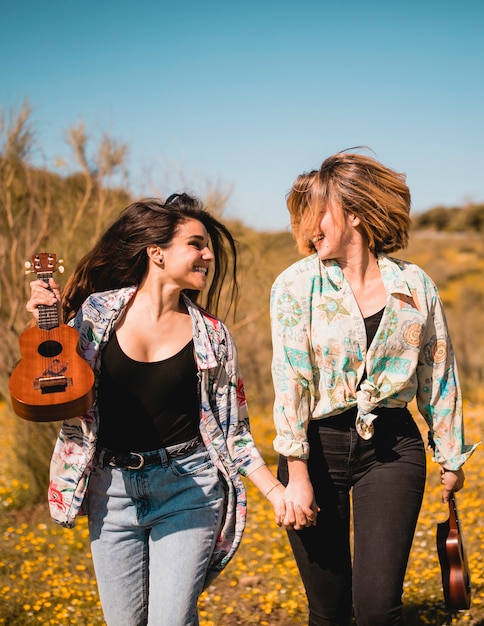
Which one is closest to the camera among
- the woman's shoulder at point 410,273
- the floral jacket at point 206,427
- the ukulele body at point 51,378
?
the ukulele body at point 51,378

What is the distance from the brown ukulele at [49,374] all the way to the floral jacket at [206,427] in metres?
0.13

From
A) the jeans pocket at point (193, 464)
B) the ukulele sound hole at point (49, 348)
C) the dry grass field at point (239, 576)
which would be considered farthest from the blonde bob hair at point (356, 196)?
the dry grass field at point (239, 576)

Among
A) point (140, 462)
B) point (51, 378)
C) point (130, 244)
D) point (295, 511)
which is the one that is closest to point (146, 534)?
point (140, 462)

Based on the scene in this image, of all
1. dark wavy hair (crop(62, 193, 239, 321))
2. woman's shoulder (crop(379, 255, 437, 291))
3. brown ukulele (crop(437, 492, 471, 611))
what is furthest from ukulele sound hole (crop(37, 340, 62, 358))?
brown ukulele (crop(437, 492, 471, 611))

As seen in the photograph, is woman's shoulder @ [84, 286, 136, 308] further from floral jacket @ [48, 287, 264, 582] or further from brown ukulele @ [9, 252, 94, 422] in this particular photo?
brown ukulele @ [9, 252, 94, 422]

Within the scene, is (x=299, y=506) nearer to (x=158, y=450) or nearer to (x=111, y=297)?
(x=158, y=450)

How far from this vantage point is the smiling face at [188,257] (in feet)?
9.35

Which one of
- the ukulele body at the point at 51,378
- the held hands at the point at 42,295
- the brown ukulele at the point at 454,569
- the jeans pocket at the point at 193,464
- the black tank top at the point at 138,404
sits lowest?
the brown ukulele at the point at 454,569

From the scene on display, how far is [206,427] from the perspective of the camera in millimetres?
2748

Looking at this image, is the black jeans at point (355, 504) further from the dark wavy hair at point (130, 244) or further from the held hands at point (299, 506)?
the dark wavy hair at point (130, 244)

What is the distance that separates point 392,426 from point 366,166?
102 centimetres

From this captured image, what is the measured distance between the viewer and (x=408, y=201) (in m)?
2.84

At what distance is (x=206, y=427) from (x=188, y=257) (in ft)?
2.26

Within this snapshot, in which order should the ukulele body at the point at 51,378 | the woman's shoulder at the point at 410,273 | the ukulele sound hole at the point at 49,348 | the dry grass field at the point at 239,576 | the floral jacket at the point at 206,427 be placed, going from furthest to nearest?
the dry grass field at the point at 239,576 < the woman's shoulder at the point at 410,273 < the floral jacket at the point at 206,427 < the ukulele sound hole at the point at 49,348 < the ukulele body at the point at 51,378
